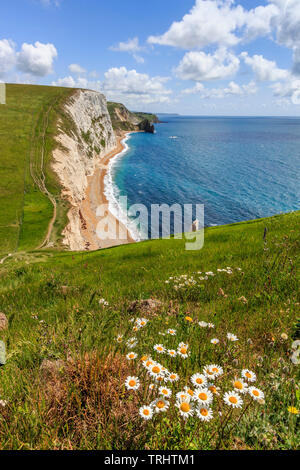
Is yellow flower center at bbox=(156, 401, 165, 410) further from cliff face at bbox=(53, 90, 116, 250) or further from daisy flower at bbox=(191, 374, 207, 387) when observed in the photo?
cliff face at bbox=(53, 90, 116, 250)

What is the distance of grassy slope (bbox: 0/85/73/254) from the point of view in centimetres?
4512

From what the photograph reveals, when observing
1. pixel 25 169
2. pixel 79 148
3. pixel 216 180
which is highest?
pixel 79 148

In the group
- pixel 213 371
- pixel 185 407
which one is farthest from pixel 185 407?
pixel 213 371

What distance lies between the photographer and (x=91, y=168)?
97562 millimetres

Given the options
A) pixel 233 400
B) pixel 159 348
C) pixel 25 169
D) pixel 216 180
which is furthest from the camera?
pixel 216 180

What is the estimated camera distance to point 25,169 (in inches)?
2527

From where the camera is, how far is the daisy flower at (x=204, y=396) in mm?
2120

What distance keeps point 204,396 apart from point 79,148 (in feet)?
336

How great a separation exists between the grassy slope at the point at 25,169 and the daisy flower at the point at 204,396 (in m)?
43.8

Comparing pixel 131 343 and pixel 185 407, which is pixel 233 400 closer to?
pixel 185 407

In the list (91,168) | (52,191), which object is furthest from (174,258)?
(91,168)

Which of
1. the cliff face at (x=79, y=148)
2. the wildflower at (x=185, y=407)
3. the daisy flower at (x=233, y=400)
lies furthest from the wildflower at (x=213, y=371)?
the cliff face at (x=79, y=148)
